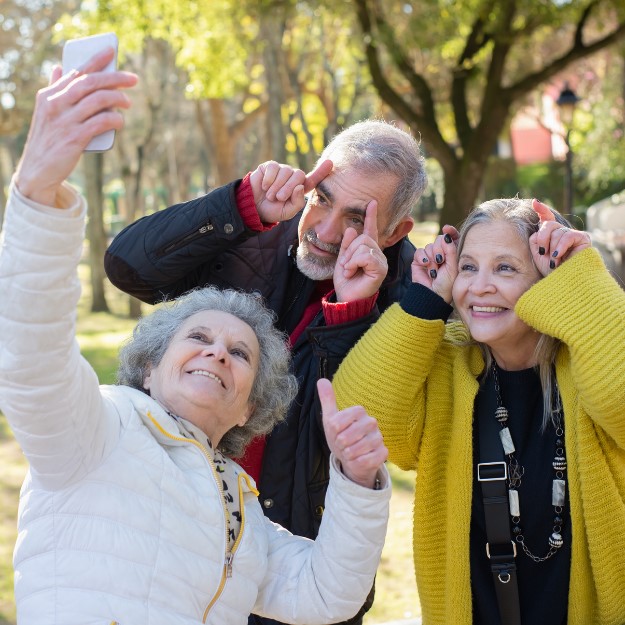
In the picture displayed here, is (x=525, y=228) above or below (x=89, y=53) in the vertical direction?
below

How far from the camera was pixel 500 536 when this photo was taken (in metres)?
2.60

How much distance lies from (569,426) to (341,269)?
0.89 meters

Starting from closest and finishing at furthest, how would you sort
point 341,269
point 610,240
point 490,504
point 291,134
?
1. point 490,504
2. point 341,269
3. point 610,240
4. point 291,134

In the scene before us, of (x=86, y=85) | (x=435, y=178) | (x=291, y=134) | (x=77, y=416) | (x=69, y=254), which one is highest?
(x=435, y=178)

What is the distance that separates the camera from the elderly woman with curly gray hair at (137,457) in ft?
6.15

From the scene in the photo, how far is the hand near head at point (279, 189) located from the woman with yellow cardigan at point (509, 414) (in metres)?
0.47

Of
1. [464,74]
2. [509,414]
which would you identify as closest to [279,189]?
[509,414]

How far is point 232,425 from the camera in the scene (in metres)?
2.65

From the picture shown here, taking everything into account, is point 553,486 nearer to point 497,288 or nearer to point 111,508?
point 497,288

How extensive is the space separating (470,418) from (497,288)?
403 mm

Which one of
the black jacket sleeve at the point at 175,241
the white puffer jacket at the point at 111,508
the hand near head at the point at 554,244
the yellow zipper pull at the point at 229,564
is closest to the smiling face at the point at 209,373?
the white puffer jacket at the point at 111,508

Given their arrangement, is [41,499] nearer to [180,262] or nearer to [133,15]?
[180,262]

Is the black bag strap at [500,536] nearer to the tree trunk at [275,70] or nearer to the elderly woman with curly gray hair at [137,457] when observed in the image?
the elderly woman with curly gray hair at [137,457]

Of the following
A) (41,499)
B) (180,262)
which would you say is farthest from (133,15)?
(41,499)
